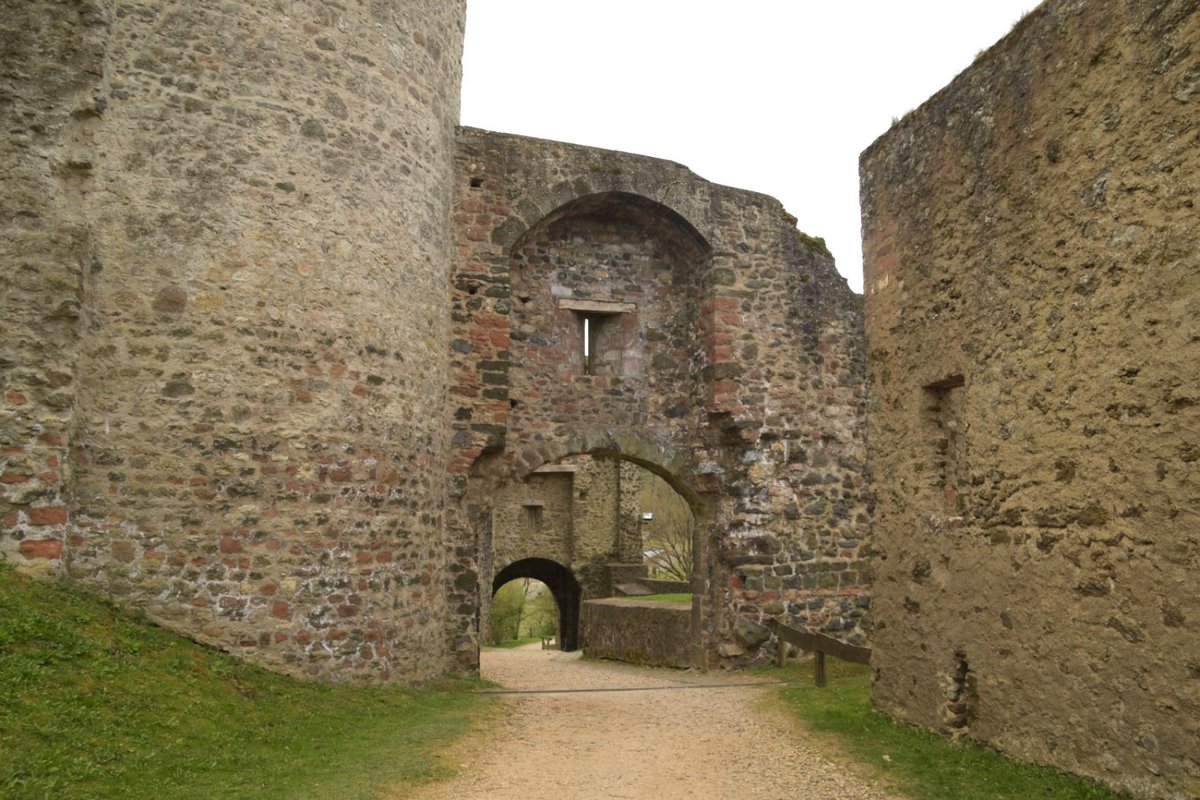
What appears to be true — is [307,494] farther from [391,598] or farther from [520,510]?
[520,510]

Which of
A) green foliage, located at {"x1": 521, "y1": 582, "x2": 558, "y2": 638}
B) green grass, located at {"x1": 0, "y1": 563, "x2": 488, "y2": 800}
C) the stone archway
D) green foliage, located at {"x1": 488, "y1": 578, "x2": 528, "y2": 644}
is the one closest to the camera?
green grass, located at {"x1": 0, "y1": 563, "x2": 488, "y2": 800}

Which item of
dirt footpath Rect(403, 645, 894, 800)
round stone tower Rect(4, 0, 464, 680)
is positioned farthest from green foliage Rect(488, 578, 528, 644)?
round stone tower Rect(4, 0, 464, 680)

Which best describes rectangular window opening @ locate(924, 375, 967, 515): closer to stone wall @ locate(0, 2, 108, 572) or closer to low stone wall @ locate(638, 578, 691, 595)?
stone wall @ locate(0, 2, 108, 572)

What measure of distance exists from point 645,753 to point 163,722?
10.7 ft

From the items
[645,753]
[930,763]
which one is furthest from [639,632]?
[930,763]

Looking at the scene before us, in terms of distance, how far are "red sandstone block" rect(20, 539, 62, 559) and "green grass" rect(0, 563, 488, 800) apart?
25cm

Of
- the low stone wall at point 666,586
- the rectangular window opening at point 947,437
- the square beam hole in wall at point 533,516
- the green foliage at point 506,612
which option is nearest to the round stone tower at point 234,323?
the rectangular window opening at point 947,437

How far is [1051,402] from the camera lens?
17.4 ft

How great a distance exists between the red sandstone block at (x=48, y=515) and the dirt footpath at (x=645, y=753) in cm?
347

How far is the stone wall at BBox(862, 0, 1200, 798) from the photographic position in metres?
4.48

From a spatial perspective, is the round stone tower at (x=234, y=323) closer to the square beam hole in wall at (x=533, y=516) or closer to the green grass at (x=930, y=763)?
the green grass at (x=930, y=763)

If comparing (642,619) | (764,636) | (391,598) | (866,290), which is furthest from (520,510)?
(866,290)

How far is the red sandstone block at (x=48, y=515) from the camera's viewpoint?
691 cm

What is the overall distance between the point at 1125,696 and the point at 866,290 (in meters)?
3.75
